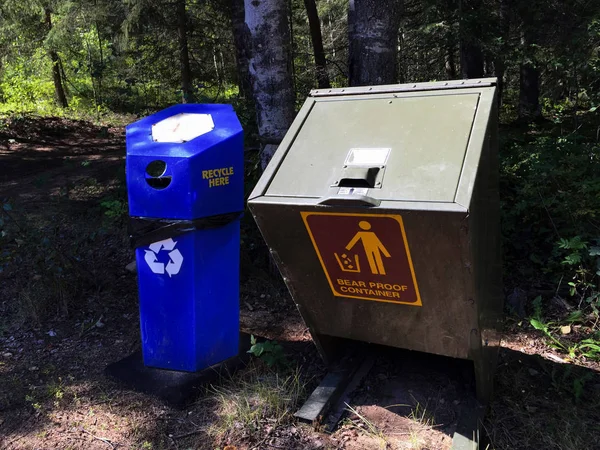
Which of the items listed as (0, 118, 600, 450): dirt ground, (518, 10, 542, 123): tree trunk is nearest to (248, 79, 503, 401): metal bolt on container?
(0, 118, 600, 450): dirt ground

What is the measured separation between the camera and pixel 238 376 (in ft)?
10.5

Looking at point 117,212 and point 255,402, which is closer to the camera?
point 255,402

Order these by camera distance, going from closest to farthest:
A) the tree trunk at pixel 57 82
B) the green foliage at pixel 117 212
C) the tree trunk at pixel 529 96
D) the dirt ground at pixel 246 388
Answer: the dirt ground at pixel 246 388 < the green foliage at pixel 117 212 < the tree trunk at pixel 529 96 < the tree trunk at pixel 57 82

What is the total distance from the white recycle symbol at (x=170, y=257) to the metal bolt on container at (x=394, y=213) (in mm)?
772

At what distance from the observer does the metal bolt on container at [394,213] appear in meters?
2.05

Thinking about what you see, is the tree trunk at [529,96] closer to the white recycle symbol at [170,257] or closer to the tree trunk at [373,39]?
the tree trunk at [373,39]

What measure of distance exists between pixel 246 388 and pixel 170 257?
0.89 metres

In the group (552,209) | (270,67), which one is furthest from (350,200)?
(552,209)

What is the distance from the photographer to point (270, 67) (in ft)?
13.2

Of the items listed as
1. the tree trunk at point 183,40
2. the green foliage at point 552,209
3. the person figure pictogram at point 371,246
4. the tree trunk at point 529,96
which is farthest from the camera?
the tree trunk at point 183,40

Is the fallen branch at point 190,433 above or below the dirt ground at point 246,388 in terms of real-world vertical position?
below

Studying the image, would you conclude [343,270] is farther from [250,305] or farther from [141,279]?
[250,305]

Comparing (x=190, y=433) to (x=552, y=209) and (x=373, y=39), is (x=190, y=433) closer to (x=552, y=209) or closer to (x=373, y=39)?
(x=373, y=39)

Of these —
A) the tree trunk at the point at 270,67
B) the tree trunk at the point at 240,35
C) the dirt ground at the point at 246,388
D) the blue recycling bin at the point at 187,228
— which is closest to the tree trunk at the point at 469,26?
the tree trunk at the point at 240,35
